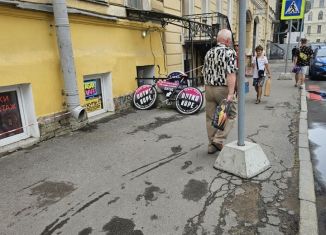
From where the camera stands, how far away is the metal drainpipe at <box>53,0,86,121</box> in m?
5.18

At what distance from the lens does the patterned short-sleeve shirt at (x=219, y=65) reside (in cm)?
390

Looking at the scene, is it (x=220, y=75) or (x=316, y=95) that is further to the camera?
(x=316, y=95)

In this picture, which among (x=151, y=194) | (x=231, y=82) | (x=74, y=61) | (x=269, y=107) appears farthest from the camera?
(x=269, y=107)

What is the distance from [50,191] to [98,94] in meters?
3.77

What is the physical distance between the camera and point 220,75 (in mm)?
3988

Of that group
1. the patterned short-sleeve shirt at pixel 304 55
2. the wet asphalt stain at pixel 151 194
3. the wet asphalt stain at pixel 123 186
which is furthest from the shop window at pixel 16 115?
the patterned short-sleeve shirt at pixel 304 55

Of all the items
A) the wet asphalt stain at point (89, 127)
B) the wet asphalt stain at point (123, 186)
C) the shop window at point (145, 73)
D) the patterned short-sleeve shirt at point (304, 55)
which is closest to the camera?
the wet asphalt stain at point (123, 186)

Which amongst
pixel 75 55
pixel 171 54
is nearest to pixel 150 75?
pixel 171 54

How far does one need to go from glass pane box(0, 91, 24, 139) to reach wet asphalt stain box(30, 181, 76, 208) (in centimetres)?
176

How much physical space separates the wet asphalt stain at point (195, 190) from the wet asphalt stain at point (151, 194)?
0.28 m

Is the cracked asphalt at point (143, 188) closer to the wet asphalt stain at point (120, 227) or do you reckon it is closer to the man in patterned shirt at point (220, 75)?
the wet asphalt stain at point (120, 227)

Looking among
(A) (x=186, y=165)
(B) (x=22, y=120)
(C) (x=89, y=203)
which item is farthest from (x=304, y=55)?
(C) (x=89, y=203)

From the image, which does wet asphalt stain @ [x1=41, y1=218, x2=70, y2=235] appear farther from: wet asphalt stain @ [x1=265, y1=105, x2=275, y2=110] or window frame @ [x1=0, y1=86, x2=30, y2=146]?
wet asphalt stain @ [x1=265, y1=105, x2=275, y2=110]

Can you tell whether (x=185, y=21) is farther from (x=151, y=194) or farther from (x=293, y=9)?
(x=151, y=194)
